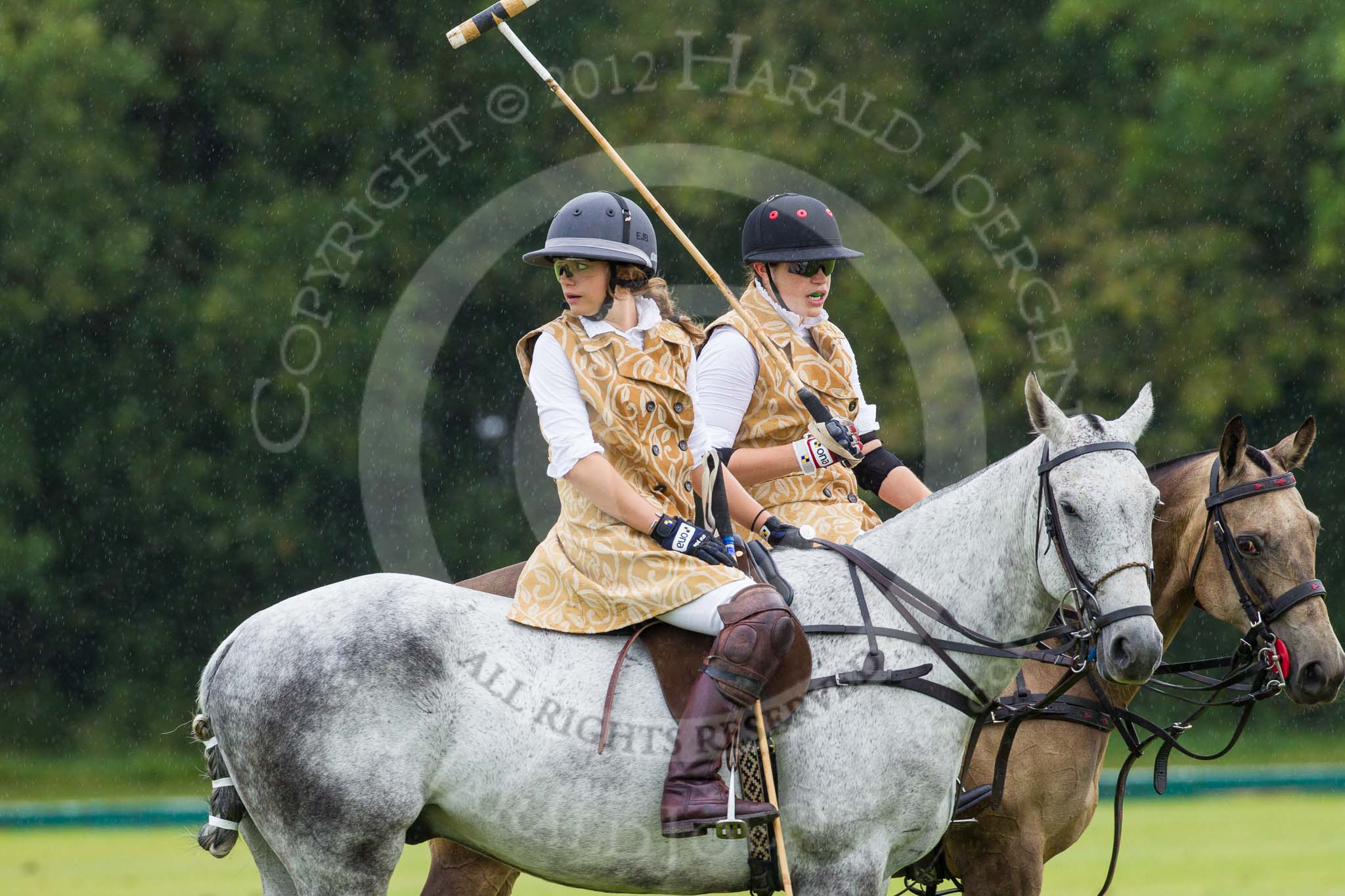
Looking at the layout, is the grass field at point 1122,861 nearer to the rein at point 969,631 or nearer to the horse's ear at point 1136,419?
the rein at point 969,631

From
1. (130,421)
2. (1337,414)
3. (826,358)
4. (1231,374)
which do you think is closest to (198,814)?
(130,421)

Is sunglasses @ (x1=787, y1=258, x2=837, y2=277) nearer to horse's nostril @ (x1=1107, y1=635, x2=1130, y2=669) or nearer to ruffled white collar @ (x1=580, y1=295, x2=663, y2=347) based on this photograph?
ruffled white collar @ (x1=580, y1=295, x2=663, y2=347)

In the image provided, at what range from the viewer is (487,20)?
18.0 ft

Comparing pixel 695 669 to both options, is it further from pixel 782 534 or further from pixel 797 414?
pixel 797 414

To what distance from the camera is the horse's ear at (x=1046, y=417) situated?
4.56 meters

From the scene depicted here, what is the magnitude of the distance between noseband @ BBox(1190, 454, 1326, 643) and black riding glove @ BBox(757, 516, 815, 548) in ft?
4.97

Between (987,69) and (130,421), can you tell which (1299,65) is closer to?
(987,69)

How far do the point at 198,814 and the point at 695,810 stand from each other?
1163 cm

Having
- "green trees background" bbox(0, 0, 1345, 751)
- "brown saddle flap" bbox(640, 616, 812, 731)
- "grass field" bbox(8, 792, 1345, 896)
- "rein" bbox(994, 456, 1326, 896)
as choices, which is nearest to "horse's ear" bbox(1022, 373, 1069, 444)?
"brown saddle flap" bbox(640, 616, 812, 731)

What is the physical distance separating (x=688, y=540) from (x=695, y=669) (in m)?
0.40

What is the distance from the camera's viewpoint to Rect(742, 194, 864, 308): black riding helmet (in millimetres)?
5957

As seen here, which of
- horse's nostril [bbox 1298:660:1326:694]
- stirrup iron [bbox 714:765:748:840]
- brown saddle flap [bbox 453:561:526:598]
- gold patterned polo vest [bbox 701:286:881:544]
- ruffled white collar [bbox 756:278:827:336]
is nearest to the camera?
stirrup iron [bbox 714:765:748:840]

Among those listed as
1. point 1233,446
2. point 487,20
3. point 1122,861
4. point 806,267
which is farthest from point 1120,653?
point 1122,861

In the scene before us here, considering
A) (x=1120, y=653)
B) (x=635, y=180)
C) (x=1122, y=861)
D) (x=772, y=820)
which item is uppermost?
(x=635, y=180)
